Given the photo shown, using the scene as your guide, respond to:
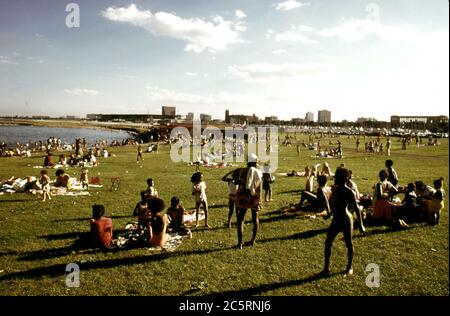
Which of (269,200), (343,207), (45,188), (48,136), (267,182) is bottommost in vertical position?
(269,200)

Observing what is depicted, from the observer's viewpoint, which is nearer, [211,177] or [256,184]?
[256,184]

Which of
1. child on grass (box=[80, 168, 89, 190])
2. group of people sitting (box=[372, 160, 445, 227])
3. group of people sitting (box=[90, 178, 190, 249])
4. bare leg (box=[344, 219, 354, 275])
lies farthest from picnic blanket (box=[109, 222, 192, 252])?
child on grass (box=[80, 168, 89, 190])

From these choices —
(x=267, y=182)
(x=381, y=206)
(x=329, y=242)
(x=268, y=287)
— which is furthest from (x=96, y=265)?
(x=381, y=206)

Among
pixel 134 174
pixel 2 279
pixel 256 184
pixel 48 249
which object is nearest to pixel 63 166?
pixel 134 174

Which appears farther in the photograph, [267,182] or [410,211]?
[267,182]

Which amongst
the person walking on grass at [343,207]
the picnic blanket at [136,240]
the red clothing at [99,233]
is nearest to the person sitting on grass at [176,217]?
the picnic blanket at [136,240]

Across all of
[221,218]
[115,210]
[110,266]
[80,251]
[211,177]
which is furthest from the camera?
[211,177]

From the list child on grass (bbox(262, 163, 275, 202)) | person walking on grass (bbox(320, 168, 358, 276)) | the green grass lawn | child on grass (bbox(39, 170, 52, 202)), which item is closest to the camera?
the green grass lawn

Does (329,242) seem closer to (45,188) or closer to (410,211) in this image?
(410,211)

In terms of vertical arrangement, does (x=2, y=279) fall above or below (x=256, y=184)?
below

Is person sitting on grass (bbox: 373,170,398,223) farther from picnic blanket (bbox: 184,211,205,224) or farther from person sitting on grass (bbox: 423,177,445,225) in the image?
picnic blanket (bbox: 184,211,205,224)

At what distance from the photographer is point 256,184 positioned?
8469mm
